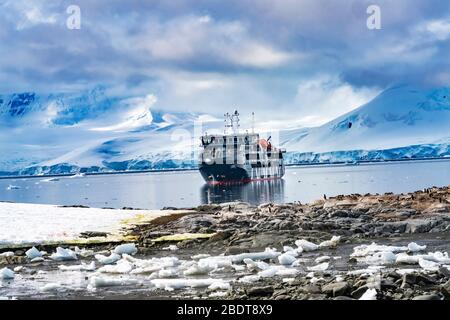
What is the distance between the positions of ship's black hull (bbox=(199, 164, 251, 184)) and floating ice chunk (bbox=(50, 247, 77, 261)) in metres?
116

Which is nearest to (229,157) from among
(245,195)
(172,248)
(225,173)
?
(225,173)

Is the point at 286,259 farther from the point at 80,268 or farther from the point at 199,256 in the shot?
the point at 80,268

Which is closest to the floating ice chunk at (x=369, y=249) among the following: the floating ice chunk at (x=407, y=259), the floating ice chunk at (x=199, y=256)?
the floating ice chunk at (x=407, y=259)

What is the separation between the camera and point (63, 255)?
1880 cm

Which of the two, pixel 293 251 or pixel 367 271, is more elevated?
pixel 293 251

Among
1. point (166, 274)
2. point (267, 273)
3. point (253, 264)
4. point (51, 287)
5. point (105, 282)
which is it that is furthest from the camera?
point (253, 264)

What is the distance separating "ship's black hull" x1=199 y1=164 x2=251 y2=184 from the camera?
135250 mm

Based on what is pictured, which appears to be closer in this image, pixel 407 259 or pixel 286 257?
pixel 407 259

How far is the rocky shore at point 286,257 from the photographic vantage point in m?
12.3

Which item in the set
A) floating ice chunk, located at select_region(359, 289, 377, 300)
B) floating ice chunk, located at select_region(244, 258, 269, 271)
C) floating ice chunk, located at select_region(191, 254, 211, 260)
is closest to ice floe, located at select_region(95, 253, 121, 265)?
floating ice chunk, located at select_region(191, 254, 211, 260)

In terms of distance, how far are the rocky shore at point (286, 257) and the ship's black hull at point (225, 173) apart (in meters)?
104

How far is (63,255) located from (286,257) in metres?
6.47
